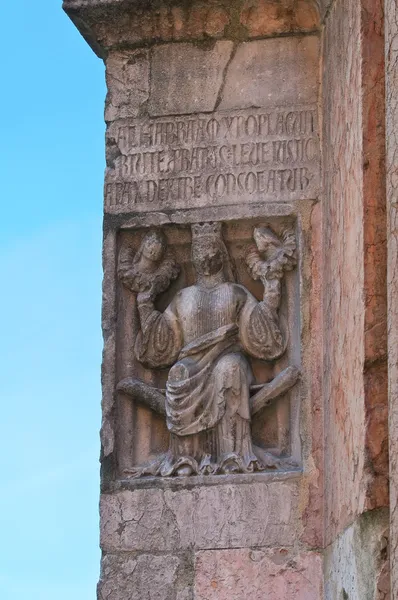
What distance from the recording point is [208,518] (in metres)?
6.82

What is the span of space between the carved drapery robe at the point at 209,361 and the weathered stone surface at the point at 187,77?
2.91 feet

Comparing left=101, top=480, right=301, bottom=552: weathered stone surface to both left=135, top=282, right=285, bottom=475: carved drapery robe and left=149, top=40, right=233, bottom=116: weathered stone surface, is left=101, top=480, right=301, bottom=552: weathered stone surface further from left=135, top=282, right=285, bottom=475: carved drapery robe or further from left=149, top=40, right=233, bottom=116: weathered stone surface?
left=149, top=40, right=233, bottom=116: weathered stone surface

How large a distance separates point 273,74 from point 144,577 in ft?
7.88

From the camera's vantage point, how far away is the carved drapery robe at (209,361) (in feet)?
22.7

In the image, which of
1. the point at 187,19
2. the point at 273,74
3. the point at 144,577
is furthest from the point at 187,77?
the point at 144,577

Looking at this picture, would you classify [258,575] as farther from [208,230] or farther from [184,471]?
[208,230]

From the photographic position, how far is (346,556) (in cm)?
602

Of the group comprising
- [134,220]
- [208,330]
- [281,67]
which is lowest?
[208,330]

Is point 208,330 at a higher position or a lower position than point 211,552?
higher

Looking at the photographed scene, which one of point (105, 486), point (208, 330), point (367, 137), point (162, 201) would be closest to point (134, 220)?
point (162, 201)

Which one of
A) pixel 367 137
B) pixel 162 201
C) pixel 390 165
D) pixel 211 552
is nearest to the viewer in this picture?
pixel 390 165

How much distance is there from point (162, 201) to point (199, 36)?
2.70ft

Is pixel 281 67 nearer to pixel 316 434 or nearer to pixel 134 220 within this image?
pixel 134 220

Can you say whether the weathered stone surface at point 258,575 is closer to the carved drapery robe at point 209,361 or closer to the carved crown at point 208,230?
the carved drapery robe at point 209,361
